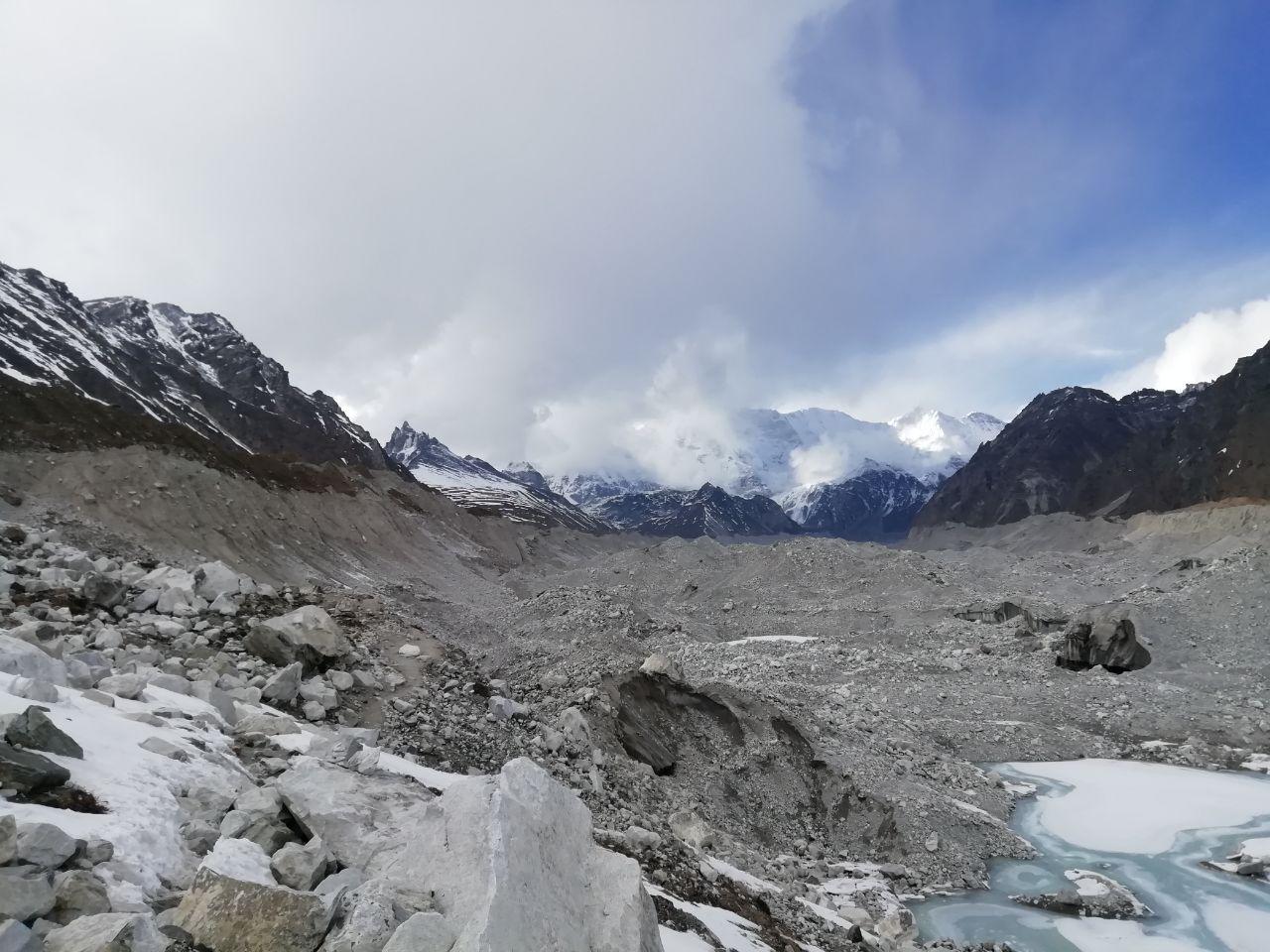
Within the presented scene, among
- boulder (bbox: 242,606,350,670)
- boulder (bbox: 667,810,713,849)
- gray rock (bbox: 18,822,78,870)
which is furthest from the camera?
boulder (bbox: 242,606,350,670)

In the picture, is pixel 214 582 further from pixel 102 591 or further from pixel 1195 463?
pixel 1195 463

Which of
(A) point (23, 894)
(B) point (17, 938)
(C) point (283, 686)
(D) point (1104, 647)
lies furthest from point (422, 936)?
(D) point (1104, 647)

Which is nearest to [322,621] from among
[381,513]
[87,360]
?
[381,513]

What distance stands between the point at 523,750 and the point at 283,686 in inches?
200

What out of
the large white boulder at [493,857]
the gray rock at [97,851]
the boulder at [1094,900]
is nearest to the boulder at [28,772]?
the gray rock at [97,851]

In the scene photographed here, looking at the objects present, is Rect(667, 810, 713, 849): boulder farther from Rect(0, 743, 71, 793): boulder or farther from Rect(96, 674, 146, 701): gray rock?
Rect(0, 743, 71, 793): boulder

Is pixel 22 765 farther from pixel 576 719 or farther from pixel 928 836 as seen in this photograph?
pixel 928 836

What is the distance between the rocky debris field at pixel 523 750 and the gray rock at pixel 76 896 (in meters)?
0.02

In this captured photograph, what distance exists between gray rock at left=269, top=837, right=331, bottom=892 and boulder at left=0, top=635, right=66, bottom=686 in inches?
162

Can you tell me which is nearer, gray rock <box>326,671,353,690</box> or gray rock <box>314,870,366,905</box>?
gray rock <box>314,870,366,905</box>

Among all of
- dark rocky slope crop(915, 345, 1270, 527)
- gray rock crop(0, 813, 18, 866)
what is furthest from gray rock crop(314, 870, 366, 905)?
dark rocky slope crop(915, 345, 1270, 527)

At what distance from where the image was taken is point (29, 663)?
8273 mm

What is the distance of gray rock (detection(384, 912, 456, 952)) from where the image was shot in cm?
485

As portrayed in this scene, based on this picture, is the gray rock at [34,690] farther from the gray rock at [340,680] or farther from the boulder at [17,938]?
the gray rock at [340,680]
